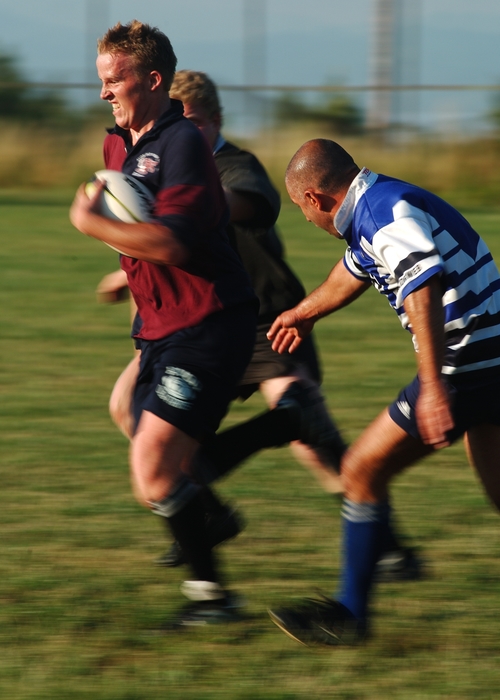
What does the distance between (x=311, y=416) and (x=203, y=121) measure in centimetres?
125

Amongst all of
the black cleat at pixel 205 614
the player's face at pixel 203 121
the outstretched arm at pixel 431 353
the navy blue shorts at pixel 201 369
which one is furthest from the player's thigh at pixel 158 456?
the player's face at pixel 203 121

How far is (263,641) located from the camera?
358 centimetres

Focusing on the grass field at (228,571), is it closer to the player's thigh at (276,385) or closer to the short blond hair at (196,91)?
the player's thigh at (276,385)

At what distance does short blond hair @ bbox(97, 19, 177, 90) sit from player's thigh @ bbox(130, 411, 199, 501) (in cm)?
113

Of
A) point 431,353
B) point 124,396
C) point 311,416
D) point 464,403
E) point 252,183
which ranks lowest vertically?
point 311,416

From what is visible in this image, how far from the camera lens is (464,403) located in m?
3.50

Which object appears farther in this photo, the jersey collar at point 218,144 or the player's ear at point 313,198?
the jersey collar at point 218,144

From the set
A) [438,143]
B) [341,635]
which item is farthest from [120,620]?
[438,143]

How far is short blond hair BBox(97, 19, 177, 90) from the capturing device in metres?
3.64

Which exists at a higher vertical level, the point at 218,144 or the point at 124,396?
the point at 218,144

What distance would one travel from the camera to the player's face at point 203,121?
441cm

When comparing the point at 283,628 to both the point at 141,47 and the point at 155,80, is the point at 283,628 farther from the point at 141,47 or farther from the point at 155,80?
the point at 141,47

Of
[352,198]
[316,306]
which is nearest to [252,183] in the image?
[316,306]

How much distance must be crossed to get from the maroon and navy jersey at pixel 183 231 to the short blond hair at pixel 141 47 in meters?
0.15
